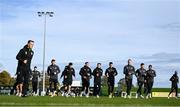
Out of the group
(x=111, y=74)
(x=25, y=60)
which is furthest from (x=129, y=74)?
(x=25, y=60)

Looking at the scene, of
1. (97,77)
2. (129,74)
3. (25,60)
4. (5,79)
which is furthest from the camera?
(5,79)

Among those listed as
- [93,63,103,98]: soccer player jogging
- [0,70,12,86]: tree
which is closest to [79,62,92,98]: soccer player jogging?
[93,63,103,98]: soccer player jogging

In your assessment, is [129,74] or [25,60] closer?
[25,60]

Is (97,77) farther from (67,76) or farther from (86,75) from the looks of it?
(67,76)

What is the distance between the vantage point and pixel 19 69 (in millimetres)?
20688

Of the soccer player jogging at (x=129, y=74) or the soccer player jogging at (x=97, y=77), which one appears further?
the soccer player jogging at (x=97, y=77)

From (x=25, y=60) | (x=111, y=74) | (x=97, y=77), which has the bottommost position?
(x=25, y=60)

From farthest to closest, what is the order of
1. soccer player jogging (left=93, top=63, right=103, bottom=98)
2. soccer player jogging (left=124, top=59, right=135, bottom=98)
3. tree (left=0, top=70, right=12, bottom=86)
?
tree (left=0, top=70, right=12, bottom=86) < soccer player jogging (left=93, top=63, right=103, bottom=98) < soccer player jogging (left=124, top=59, right=135, bottom=98)

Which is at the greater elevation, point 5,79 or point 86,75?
point 5,79

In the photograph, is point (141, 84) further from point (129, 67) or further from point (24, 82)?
point (24, 82)

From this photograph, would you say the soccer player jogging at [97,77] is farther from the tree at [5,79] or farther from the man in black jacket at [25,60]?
the tree at [5,79]

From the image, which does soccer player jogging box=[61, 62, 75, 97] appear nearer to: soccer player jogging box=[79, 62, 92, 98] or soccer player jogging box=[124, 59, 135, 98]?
soccer player jogging box=[79, 62, 92, 98]

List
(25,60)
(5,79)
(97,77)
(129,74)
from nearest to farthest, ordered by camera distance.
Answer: (25,60), (129,74), (97,77), (5,79)

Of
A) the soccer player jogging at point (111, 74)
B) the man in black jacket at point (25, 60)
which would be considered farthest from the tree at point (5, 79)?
the man in black jacket at point (25, 60)
